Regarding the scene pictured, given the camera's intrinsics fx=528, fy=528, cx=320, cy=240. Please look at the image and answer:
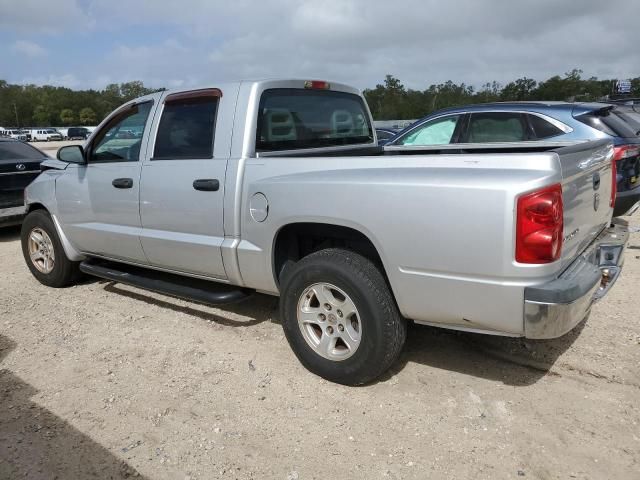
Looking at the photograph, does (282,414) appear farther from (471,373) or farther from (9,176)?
(9,176)

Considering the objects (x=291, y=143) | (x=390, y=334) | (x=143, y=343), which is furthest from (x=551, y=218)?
(x=143, y=343)

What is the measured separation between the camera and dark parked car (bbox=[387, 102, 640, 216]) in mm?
5734

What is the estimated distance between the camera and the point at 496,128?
21.3ft

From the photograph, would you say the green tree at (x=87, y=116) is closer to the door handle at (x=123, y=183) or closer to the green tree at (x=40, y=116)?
the green tree at (x=40, y=116)

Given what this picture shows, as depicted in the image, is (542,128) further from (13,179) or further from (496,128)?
(13,179)

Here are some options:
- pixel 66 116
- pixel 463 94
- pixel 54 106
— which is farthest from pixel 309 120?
pixel 54 106

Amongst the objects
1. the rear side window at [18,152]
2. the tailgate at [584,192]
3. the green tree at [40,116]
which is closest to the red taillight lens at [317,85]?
the tailgate at [584,192]

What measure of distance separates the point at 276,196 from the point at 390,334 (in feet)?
3.66

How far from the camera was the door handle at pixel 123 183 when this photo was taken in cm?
432

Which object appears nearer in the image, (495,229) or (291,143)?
(495,229)

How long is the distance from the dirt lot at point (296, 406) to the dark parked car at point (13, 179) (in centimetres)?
419

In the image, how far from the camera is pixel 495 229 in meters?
2.54

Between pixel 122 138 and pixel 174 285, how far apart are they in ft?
4.66

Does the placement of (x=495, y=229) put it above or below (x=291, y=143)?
below
